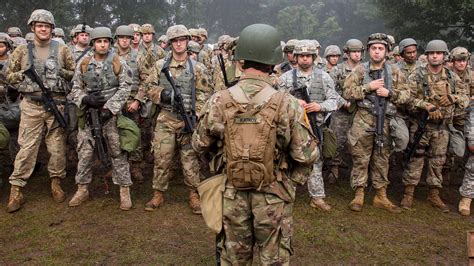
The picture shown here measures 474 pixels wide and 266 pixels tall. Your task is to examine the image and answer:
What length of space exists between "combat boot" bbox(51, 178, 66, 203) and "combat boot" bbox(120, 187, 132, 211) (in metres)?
0.99

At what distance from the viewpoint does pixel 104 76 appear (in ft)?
20.5

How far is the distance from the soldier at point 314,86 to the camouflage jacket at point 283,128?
116 inches

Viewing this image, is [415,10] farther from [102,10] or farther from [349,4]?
[349,4]

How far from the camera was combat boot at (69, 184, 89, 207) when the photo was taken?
6492mm

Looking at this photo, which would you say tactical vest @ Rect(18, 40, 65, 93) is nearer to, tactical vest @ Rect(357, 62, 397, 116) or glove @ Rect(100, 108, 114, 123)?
glove @ Rect(100, 108, 114, 123)

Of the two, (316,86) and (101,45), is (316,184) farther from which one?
(101,45)

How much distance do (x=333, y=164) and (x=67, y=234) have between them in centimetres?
482

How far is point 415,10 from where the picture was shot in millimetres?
19625

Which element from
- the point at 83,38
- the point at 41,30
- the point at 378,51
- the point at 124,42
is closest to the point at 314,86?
the point at 378,51

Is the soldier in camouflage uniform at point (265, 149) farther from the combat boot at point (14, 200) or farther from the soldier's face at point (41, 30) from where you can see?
the combat boot at point (14, 200)

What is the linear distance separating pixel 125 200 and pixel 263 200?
141 inches

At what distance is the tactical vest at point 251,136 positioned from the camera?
3.26m

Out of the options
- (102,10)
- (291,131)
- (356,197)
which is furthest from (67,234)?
(102,10)

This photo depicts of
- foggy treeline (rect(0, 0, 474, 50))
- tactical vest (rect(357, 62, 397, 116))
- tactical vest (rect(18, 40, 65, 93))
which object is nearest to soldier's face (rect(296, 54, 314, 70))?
tactical vest (rect(357, 62, 397, 116))
